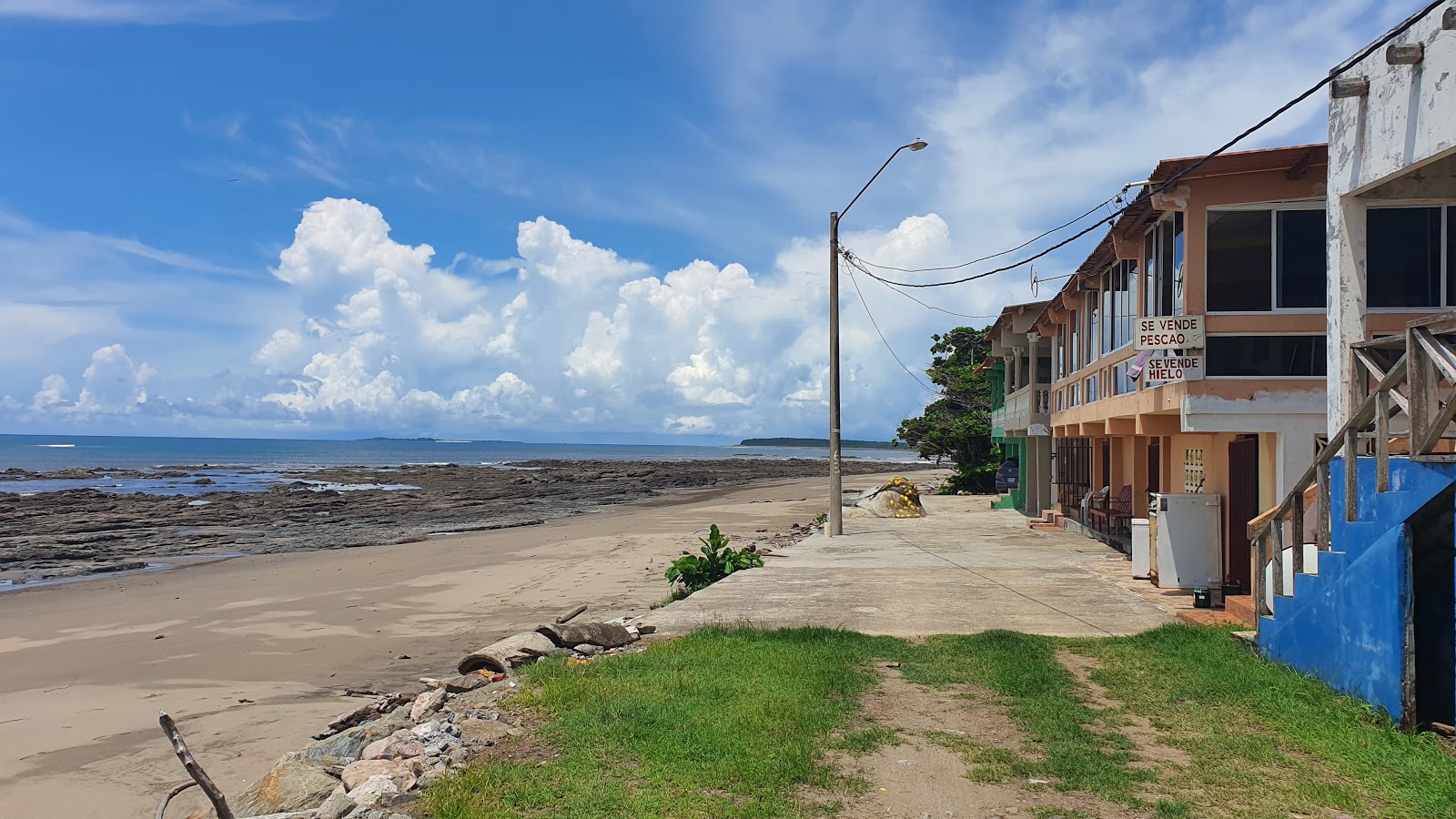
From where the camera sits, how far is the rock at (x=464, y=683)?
8.63 m

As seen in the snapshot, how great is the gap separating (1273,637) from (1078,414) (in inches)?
492

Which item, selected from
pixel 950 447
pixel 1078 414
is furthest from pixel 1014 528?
pixel 950 447

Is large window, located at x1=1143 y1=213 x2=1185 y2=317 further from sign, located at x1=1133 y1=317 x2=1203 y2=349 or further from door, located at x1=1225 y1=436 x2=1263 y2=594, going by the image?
door, located at x1=1225 y1=436 x2=1263 y2=594

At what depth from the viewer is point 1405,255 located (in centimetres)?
1145

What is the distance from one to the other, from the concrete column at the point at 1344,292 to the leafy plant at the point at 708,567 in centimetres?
878

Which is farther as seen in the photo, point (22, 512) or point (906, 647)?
point (22, 512)

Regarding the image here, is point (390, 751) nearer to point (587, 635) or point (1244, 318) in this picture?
point (587, 635)

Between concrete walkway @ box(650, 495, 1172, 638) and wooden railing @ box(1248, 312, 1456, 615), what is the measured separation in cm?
242

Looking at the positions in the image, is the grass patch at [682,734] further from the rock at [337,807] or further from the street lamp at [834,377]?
the street lamp at [834,377]

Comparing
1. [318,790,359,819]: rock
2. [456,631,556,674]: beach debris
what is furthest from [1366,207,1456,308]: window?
[318,790,359,819]: rock

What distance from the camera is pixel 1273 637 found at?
322 inches

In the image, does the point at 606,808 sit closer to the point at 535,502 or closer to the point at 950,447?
the point at 950,447

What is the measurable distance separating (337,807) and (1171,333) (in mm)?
11350

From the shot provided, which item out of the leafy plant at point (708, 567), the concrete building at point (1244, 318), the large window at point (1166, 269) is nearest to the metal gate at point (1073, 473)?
the large window at point (1166, 269)
